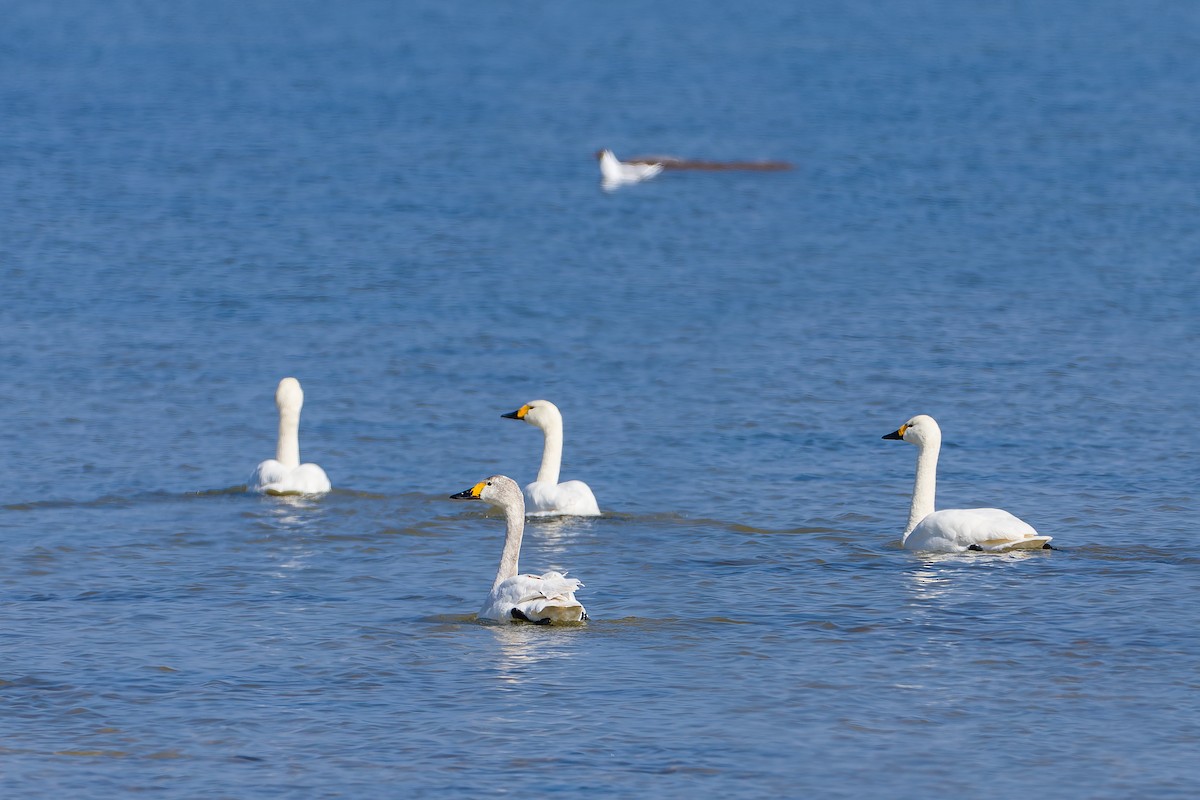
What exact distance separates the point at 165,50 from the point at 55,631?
75.7 metres

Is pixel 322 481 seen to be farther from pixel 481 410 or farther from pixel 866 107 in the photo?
pixel 866 107

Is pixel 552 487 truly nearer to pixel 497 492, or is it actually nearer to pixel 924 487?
pixel 497 492

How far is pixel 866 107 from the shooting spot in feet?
214

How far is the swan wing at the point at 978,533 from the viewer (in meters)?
17.5

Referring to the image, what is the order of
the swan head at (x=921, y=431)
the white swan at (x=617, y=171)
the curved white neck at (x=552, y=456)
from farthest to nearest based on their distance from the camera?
the white swan at (x=617, y=171), the curved white neck at (x=552, y=456), the swan head at (x=921, y=431)

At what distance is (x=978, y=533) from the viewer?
1755 centimetres

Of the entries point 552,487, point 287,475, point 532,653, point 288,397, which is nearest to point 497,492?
point 532,653

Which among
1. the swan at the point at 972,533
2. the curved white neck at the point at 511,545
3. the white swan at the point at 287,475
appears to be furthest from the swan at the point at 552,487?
the swan at the point at 972,533

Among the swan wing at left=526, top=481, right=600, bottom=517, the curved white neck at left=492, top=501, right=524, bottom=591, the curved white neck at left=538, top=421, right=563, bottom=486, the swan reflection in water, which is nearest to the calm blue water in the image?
the swan reflection in water

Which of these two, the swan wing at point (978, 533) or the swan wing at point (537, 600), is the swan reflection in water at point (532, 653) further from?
the swan wing at point (978, 533)

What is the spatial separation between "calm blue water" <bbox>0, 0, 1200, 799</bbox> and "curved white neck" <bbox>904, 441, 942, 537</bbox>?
611 mm

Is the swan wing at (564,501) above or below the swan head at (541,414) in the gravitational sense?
below

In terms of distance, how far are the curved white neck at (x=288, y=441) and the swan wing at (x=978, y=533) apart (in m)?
7.24

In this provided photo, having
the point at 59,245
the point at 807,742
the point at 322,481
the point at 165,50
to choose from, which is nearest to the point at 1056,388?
the point at 322,481
